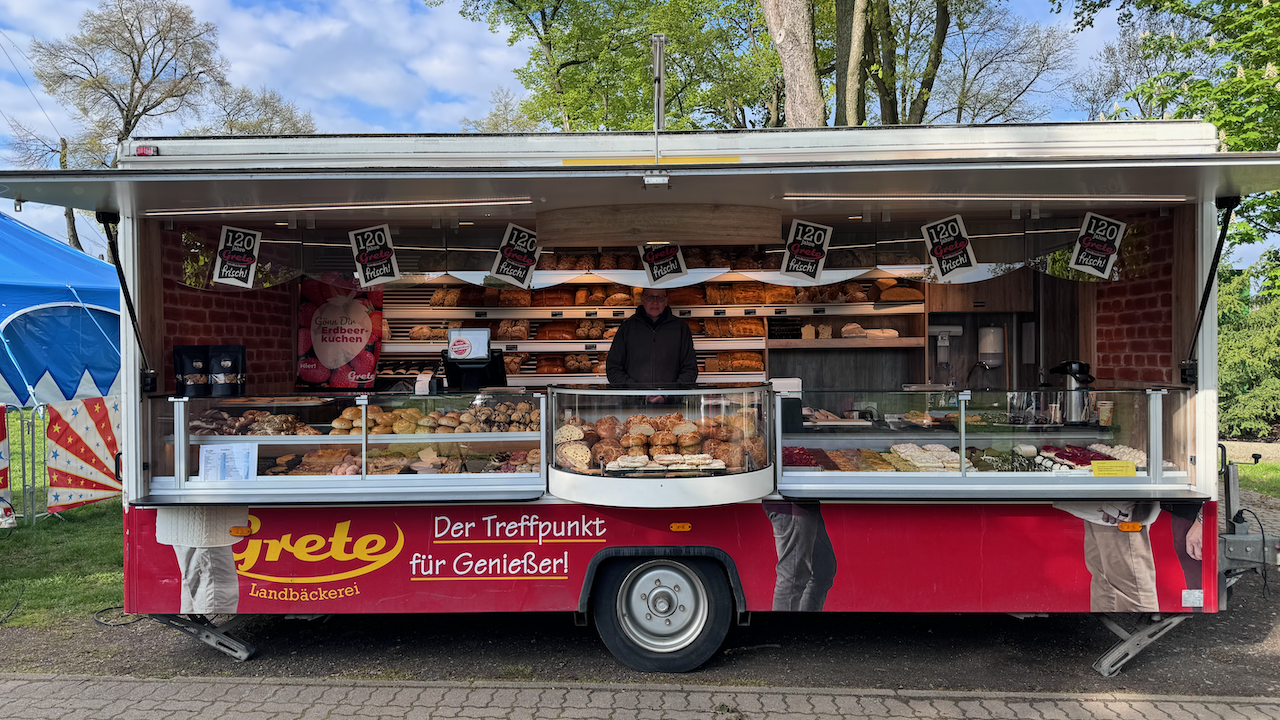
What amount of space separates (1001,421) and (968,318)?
15.0ft

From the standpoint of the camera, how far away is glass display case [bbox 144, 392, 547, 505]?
4082mm

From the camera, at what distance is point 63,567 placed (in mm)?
6191

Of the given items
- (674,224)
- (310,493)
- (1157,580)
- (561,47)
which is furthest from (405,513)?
(561,47)

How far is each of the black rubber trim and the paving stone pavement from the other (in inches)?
16.4

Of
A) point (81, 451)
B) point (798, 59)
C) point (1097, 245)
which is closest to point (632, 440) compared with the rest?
point (1097, 245)

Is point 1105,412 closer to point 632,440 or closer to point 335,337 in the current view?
point 632,440

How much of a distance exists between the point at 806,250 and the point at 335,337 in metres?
4.01

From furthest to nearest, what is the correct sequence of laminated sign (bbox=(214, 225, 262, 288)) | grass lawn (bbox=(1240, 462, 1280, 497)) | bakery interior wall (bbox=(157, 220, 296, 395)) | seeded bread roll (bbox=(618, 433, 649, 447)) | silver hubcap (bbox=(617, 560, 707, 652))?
grass lawn (bbox=(1240, 462, 1280, 497)) < laminated sign (bbox=(214, 225, 262, 288)) < bakery interior wall (bbox=(157, 220, 296, 395)) < silver hubcap (bbox=(617, 560, 707, 652)) < seeded bread roll (bbox=(618, 433, 649, 447))

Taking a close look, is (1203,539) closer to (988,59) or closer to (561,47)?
(561,47)

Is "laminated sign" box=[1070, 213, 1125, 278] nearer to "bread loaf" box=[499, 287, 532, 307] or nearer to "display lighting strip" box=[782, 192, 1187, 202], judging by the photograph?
"display lighting strip" box=[782, 192, 1187, 202]

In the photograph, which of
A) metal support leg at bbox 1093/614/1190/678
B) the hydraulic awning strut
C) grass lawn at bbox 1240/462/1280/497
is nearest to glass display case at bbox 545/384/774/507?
metal support leg at bbox 1093/614/1190/678

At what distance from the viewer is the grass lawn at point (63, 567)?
205 inches

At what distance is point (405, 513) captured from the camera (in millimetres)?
4012

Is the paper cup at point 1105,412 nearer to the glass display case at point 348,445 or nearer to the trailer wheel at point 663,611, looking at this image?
the trailer wheel at point 663,611
